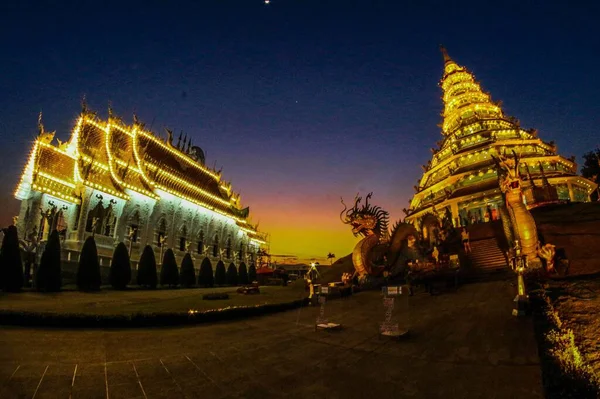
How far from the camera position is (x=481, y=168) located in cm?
2908

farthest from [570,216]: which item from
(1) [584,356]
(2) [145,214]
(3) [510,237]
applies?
(2) [145,214]

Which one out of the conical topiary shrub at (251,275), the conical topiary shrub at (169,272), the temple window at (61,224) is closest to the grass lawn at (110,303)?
the temple window at (61,224)

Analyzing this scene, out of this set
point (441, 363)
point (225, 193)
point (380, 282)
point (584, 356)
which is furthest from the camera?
point (225, 193)

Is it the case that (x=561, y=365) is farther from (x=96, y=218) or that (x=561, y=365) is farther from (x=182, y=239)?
(x=182, y=239)

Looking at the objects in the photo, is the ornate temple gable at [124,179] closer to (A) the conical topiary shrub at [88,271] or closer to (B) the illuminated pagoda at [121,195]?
(B) the illuminated pagoda at [121,195]

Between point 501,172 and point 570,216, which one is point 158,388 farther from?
point 570,216

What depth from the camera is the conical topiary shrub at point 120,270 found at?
63.9 ft

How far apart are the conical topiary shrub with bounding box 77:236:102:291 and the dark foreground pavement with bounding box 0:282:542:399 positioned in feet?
41.5

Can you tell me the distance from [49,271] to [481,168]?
118 feet

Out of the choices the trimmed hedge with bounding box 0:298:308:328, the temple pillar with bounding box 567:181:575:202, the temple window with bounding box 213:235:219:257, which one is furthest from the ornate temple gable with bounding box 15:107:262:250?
the temple pillar with bounding box 567:181:575:202

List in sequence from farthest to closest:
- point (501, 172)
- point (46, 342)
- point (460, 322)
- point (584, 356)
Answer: point (501, 172)
point (460, 322)
point (46, 342)
point (584, 356)

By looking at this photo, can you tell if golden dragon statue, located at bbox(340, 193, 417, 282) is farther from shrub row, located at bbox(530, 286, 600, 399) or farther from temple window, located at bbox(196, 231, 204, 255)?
temple window, located at bbox(196, 231, 204, 255)

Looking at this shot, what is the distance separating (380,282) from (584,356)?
12462mm

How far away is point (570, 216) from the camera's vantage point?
1595 cm
